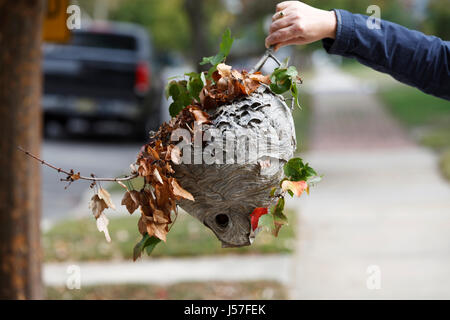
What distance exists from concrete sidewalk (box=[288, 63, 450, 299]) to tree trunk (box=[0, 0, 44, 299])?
184 centimetres

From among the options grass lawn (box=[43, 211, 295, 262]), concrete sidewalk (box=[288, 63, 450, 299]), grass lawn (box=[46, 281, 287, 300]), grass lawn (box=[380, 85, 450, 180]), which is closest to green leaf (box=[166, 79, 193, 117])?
grass lawn (box=[46, 281, 287, 300])

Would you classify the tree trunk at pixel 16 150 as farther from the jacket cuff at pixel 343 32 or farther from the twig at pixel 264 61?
the jacket cuff at pixel 343 32

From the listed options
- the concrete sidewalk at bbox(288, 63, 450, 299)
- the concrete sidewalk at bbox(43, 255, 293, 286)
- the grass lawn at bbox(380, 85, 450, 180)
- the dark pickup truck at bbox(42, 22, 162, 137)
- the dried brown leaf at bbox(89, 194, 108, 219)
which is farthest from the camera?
the grass lawn at bbox(380, 85, 450, 180)

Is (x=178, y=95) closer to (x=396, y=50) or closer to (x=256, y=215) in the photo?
(x=256, y=215)

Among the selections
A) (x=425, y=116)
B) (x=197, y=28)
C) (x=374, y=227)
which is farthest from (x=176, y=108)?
(x=425, y=116)

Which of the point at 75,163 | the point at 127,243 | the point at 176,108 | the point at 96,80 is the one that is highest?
the point at 96,80

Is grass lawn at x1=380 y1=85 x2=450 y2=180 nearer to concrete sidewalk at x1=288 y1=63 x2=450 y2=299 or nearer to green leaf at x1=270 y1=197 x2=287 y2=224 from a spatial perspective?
concrete sidewalk at x1=288 y1=63 x2=450 y2=299

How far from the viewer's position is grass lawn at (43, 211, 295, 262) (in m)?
5.33

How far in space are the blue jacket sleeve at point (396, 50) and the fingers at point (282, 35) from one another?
0.18 meters

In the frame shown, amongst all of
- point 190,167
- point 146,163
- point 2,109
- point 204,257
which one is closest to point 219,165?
point 190,167

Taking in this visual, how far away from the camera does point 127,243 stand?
550 centimetres

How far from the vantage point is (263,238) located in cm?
575

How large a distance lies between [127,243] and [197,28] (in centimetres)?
362

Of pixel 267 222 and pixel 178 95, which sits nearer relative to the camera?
pixel 267 222
